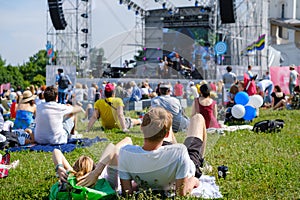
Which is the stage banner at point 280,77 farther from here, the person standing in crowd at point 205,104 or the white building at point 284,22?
the white building at point 284,22

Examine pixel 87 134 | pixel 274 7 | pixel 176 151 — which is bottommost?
pixel 87 134

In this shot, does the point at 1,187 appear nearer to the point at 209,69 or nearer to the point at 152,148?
the point at 152,148

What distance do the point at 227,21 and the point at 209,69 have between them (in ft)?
19.4

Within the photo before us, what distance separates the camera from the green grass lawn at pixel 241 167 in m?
3.71

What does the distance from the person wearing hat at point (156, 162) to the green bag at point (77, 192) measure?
0.15 m

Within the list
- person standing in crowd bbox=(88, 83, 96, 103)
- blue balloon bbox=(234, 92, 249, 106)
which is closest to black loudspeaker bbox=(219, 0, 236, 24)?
person standing in crowd bbox=(88, 83, 96, 103)

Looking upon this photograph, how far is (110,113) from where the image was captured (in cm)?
800

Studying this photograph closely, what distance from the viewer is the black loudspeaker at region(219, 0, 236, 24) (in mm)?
19375

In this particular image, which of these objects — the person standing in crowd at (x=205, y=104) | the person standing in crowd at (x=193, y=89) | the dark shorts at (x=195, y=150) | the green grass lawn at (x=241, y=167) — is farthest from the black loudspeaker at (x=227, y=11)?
the dark shorts at (x=195, y=150)

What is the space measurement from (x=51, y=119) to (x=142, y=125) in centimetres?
313

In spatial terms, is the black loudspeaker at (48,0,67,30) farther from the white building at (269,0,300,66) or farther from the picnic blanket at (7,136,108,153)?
the white building at (269,0,300,66)

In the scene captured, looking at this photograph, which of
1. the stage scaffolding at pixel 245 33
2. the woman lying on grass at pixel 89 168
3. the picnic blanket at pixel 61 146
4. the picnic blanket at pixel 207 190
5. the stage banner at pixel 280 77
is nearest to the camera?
the woman lying on grass at pixel 89 168

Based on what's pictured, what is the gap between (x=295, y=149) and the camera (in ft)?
Result: 18.8

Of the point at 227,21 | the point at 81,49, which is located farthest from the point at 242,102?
the point at 81,49
